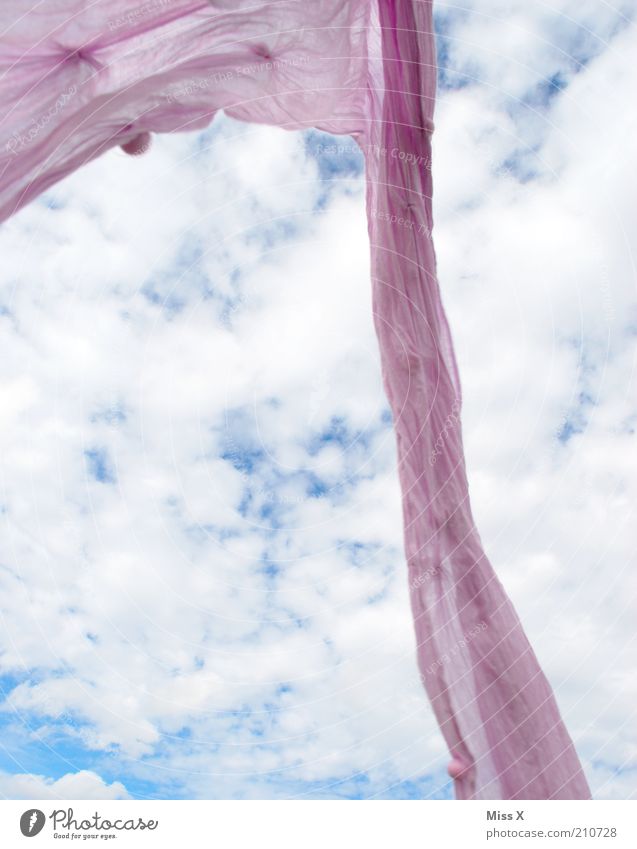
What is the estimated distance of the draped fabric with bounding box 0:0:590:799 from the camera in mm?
2457

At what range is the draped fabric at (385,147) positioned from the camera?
2.46 m

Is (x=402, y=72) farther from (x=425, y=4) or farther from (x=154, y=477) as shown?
(x=154, y=477)
